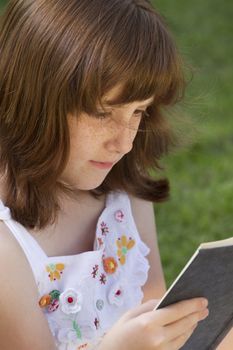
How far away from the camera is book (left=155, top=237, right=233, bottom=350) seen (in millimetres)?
1262

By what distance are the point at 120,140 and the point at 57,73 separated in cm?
16

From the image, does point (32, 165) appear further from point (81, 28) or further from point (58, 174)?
point (81, 28)

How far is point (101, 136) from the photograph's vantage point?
1.44 m

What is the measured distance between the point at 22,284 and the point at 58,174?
0.20 m

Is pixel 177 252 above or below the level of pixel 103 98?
below

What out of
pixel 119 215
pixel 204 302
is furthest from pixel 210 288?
pixel 119 215

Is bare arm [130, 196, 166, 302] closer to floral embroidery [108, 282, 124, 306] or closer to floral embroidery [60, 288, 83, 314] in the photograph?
floral embroidery [108, 282, 124, 306]

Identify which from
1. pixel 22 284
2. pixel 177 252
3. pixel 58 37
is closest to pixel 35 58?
pixel 58 37

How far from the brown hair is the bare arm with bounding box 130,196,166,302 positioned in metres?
0.27

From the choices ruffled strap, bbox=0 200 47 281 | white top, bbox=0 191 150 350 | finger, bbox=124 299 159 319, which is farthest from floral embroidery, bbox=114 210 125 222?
finger, bbox=124 299 159 319

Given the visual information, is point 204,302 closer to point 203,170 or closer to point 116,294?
point 116,294

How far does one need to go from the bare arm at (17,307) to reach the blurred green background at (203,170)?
556 millimetres

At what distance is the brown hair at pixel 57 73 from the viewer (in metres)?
1.40

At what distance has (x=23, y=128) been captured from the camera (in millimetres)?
1480
